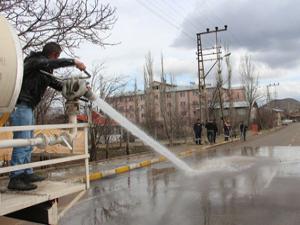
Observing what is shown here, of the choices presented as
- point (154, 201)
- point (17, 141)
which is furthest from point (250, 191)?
point (17, 141)

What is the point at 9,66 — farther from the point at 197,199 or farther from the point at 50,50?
the point at 197,199

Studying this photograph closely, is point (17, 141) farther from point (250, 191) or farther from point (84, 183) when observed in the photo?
point (250, 191)

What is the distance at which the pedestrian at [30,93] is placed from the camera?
4.39 metres

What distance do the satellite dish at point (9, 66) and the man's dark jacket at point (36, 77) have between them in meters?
0.86

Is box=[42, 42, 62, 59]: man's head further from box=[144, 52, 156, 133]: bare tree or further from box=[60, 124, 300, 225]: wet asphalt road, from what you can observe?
box=[144, 52, 156, 133]: bare tree

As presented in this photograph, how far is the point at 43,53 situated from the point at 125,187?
7753 millimetres

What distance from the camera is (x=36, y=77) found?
15.1 ft

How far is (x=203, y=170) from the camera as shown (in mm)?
14953

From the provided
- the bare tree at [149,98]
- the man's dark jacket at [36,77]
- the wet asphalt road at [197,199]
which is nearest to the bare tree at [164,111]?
the bare tree at [149,98]

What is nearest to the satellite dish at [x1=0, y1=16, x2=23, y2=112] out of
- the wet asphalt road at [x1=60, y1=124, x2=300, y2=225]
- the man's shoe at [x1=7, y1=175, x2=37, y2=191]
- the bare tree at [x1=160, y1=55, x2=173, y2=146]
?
the man's shoe at [x1=7, y1=175, x2=37, y2=191]

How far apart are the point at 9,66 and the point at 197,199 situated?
687 cm

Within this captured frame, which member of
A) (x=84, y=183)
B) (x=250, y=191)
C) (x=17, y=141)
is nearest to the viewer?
(x=17, y=141)

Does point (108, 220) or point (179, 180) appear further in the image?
point (179, 180)

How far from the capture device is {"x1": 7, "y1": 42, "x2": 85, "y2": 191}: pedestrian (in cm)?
439
